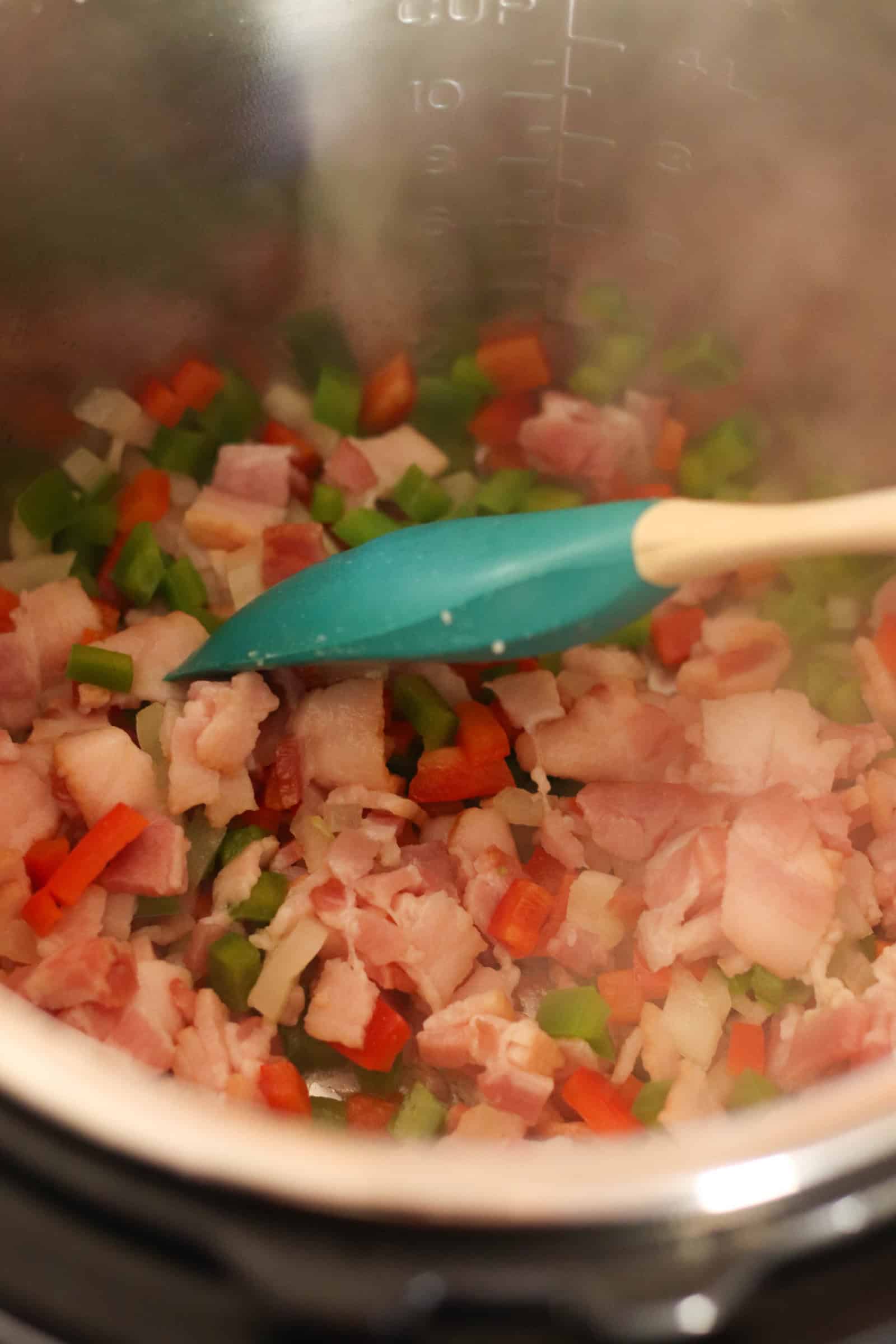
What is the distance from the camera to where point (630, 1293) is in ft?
2.14

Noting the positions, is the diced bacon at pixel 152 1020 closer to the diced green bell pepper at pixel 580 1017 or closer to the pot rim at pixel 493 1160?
the diced green bell pepper at pixel 580 1017

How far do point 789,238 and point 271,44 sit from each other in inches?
28.8

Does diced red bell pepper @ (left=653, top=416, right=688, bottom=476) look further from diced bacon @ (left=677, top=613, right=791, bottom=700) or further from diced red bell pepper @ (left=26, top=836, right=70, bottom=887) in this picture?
diced red bell pepper @ (left=26, top=836, right=70, bottom=887)

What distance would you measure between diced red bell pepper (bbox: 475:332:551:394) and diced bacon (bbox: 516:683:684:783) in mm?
534

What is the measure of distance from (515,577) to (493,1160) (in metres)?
0.71

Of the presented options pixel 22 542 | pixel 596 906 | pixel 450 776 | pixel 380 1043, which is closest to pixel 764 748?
pixel 596 906

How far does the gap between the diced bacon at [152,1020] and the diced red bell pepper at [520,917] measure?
40 centimetres

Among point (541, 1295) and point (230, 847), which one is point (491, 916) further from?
point (541, 1295)

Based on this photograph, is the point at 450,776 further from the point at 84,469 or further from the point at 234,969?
the point at 84,469

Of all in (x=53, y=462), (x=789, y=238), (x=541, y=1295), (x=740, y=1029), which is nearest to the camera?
(x=541, y=1295)

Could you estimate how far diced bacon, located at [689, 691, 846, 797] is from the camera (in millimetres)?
1500


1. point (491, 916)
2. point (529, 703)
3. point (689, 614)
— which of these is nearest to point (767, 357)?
point (689, 614)

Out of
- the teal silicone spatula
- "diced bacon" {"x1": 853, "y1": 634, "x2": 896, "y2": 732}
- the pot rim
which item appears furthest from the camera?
"diced bacon" {"x1": 853, "y1": 634, "x2": 896, "y2": 732}

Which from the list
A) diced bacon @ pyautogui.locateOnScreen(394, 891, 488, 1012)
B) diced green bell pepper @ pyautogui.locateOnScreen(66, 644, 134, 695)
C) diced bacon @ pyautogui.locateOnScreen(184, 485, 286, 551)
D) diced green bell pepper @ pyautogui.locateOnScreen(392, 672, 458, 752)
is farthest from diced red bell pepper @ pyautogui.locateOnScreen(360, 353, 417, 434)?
diced bacon @ pyautogui.locateOnScreen(394, 891, 488, 1012)
